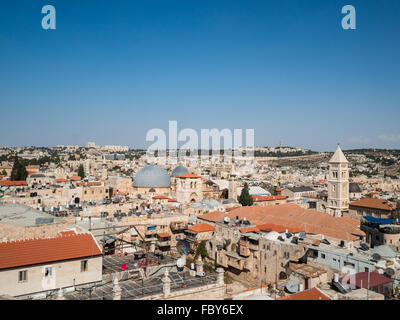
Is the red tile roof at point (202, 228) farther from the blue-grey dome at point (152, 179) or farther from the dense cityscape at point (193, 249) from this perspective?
the blue-grey dome at point (152, 179)

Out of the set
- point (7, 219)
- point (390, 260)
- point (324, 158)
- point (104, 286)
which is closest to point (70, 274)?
point (104, 286)

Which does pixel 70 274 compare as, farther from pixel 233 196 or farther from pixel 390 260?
pixel 233 196

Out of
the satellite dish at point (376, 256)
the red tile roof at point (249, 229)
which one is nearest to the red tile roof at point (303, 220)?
the red tile roof at point (249, 229)

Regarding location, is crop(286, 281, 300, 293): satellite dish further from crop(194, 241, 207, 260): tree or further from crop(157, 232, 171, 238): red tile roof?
crop(157, 232, 171, 238): red tile roof

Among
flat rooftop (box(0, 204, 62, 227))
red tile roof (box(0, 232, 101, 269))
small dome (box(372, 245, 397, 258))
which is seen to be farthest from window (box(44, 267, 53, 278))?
small dome (box(372, 245, 397, 258))

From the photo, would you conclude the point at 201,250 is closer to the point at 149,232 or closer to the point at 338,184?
the point at 149,232

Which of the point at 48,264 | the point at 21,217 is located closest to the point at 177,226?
the point at 21,217
